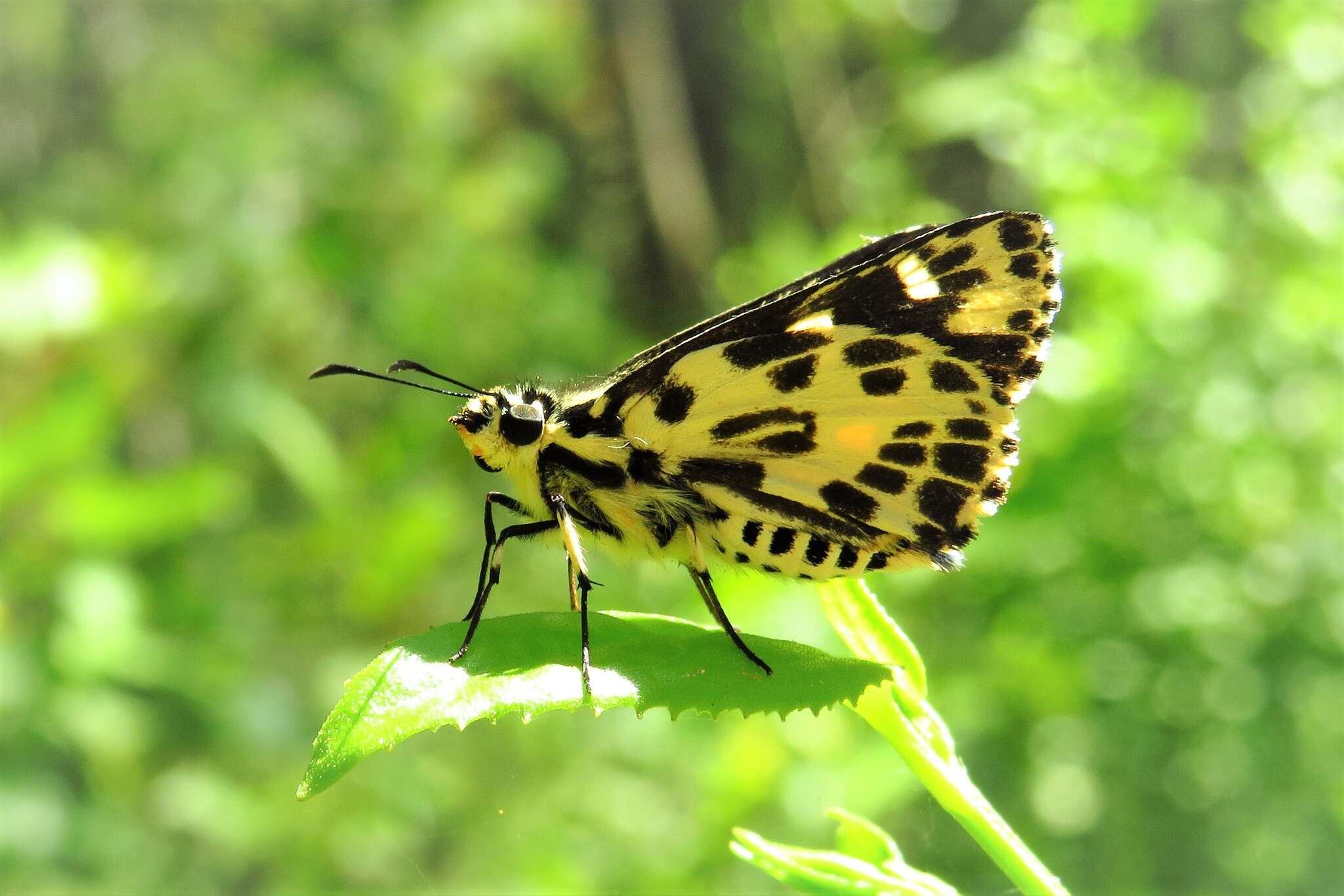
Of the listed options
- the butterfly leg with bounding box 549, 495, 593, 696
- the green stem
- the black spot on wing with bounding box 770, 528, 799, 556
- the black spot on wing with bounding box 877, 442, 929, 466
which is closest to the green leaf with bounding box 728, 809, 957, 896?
the green stem

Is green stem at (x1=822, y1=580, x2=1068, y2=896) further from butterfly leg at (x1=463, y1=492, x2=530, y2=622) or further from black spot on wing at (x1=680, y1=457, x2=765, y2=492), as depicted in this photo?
butterfly leg at (x1=463, y1=492, x2=530, y2=622)

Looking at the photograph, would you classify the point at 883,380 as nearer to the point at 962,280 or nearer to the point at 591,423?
the point at 962,280

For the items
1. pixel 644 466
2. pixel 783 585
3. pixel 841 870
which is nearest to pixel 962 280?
pixel 644 466

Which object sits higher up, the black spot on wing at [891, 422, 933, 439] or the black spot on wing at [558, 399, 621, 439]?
the black spot on wing at [558, 399, 621, 439]

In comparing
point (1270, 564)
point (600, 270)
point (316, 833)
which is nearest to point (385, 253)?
point (600, 270)

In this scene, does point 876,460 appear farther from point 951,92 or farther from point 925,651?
point 951,92
